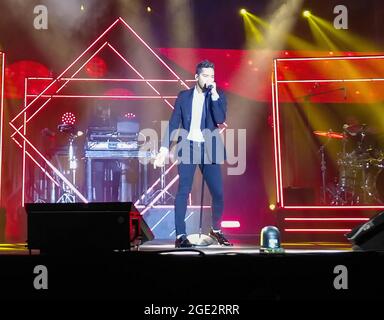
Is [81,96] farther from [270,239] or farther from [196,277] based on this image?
[196,277]

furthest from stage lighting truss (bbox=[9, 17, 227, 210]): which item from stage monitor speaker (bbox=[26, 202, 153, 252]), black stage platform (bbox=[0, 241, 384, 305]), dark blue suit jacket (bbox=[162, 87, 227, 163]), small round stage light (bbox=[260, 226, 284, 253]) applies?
black stage platform (bbox=[0, 241, 384, 305])

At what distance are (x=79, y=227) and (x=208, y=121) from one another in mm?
2101

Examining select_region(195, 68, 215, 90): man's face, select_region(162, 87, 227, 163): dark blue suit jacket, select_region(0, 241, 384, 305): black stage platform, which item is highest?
select_region(195, 68, 215, 90): man's face

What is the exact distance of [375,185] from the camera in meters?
8.51

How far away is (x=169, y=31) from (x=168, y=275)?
5879 mm

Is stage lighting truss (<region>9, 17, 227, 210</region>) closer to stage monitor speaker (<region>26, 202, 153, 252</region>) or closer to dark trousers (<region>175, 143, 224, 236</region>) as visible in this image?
dark trousers (<region>175, 143, 224, 236</region>)

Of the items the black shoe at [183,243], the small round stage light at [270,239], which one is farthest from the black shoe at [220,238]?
the small round stage light at [270,239]

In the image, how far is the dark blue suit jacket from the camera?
452cm

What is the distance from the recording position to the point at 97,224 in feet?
8.92

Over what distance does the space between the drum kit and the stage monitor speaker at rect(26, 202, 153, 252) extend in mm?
6268

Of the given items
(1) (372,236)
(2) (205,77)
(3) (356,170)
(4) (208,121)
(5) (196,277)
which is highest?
(2) (205,77)

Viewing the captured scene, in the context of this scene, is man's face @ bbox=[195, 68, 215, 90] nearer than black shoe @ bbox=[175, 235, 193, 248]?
No

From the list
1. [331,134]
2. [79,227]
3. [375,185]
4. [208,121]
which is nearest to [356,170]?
[375,185]
